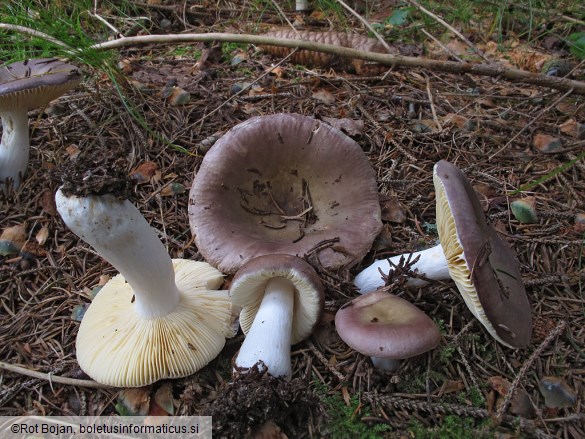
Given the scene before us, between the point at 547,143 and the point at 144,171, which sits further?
the point at 547,143

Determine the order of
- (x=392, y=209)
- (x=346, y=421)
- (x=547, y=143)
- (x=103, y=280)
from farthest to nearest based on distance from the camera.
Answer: (x=547, y=143), (x=392, y=209), (x=103, y=280), (x=346, y=421)

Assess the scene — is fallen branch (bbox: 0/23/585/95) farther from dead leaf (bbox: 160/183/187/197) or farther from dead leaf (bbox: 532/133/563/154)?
dead leaf (bbox: 160/183/187/197)

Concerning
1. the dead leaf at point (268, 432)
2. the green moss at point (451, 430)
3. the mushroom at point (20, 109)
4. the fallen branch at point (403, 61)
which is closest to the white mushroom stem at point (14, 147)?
the mushroom at point (20, 109)

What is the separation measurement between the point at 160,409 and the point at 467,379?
1307mm

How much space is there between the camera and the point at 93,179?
1.46 m

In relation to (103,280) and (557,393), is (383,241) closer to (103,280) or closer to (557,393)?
(557,393)

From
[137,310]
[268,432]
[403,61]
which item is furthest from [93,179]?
[403,61]

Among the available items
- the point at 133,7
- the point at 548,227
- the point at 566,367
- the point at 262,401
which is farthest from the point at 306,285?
the point at 133,7

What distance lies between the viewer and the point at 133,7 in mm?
4113

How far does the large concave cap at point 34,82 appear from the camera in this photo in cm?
240

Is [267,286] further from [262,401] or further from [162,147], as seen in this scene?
[162,147]

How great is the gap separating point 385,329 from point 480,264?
0.43 meters

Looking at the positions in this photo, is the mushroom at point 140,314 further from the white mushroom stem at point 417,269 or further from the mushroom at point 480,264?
the mushroom at point 480,264

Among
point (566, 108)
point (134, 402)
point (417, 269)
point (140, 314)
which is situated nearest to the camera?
point (134, 402)
